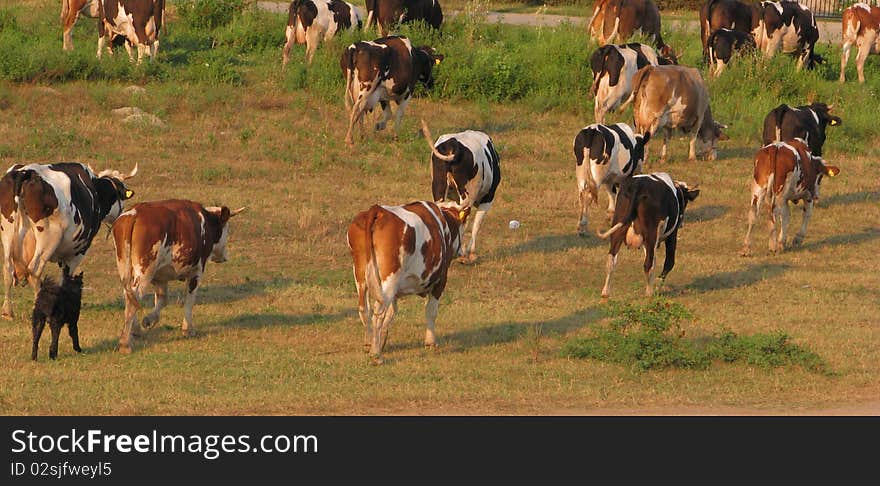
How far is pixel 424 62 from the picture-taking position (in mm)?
25688

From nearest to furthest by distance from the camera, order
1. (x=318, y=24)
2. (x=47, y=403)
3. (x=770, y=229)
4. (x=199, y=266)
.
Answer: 1. (x=47, y=403)
2. (x=199, y=266)
3. (x=770, y=229)
4. (x=318, y=24)

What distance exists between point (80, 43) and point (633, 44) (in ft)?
34.1

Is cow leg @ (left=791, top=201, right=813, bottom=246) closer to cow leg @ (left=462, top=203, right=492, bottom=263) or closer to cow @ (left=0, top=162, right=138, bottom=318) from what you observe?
cow leg @ (left=462, top=203, right=492, bottom=263)

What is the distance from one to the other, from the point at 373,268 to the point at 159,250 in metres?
2.02

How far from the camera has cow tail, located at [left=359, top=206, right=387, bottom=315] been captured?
1370 centimetres

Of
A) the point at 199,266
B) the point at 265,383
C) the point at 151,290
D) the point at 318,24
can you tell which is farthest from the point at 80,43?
the point at 265,383

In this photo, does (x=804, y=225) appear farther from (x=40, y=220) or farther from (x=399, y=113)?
(x=40, y=220)

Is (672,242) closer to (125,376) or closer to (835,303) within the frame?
(835,303)

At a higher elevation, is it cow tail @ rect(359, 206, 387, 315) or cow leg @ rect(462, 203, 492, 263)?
cow tail @ rect(359, 206, 387, 315)

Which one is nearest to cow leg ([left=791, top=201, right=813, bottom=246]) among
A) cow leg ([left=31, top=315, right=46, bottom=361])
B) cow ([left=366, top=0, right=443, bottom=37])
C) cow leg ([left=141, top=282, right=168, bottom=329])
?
cow leg ([left=141, top=282, right=168, bottom=329])

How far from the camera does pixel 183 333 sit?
1505 centimetres

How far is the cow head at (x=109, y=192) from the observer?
1645 cm

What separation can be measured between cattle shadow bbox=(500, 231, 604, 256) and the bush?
1330 cm

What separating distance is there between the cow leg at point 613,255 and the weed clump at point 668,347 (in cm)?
186
